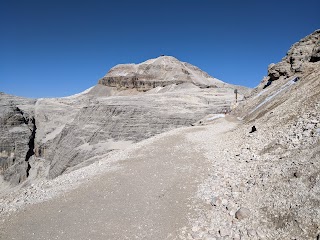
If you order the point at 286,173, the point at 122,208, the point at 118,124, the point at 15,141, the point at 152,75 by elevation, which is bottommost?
the point at 15,141

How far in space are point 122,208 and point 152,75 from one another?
87.6 m

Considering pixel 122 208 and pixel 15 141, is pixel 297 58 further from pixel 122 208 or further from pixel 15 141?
pixel 15 141

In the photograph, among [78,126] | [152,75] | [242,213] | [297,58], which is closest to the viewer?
[242,213]

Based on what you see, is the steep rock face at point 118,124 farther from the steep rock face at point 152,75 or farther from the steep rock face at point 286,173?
the steep rock face at point 152,75

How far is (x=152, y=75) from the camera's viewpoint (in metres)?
93.4

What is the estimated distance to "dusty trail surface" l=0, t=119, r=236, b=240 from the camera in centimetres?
657

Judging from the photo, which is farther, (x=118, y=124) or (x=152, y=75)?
(x=152, y=75)

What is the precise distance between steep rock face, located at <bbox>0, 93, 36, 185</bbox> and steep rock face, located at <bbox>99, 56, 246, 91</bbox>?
124 feet

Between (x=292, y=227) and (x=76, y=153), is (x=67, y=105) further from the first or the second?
(x=292, y=227)

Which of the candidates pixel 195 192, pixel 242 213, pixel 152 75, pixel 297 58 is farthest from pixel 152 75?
pixel 242 213

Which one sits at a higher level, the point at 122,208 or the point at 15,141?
the point at 122,208

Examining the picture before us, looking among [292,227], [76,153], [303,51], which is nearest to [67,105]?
[76,153]

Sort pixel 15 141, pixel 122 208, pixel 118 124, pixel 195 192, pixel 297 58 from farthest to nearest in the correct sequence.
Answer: pixel 15 141
pixel 118 124
pixel 297 58
pixel 195 192
pixel 122 208

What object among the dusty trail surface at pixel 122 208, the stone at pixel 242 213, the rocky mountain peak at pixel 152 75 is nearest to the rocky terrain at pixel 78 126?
the dusty trail surface at pixel 122 208
